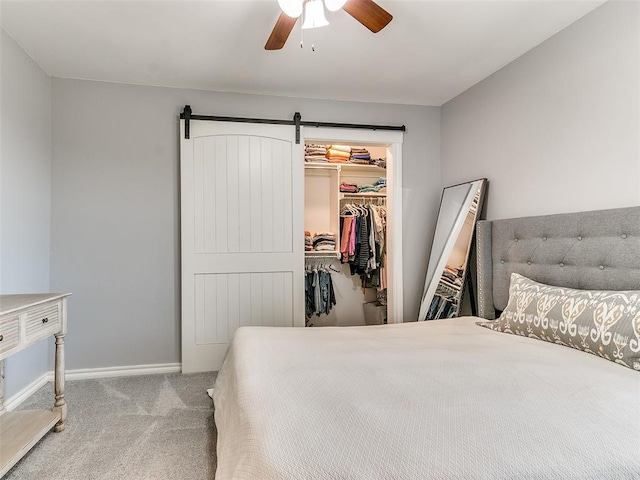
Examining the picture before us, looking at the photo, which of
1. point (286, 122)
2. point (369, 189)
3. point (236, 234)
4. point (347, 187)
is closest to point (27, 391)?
point (236, 234)

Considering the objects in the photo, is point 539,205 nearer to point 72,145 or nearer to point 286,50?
point 286,50

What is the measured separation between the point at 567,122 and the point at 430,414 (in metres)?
2.03

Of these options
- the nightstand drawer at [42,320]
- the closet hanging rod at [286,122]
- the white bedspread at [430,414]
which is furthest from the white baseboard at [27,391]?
the closet hanging rod at [286,122]

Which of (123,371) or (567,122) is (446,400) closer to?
(567,122)

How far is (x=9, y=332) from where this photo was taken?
68.6 inches

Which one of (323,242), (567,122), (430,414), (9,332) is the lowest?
(430,414)

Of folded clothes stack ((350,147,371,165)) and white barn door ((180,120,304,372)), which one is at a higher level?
folded clothes stack ((350,147,371,165))

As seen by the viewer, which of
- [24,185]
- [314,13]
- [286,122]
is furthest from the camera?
[286,122]

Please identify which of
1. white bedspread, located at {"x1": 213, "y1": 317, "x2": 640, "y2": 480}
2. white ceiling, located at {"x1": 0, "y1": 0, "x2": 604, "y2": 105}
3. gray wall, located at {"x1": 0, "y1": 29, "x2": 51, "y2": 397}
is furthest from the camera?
gray wall, located at {"x1": 0, "y1": 29, "x2": 51, "y2": 397}

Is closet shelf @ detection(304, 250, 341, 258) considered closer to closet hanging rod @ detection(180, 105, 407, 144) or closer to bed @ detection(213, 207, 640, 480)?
closet hanging rod @ detection(180, 105, 407, 144)

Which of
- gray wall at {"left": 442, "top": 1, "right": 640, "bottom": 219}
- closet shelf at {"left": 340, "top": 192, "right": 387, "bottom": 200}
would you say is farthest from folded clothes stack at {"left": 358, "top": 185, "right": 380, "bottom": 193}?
gray wall at {"left": 442, "top": 1, "right": 640, "bottom": 219}

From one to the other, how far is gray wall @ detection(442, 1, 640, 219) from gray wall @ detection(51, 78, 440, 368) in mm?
2041

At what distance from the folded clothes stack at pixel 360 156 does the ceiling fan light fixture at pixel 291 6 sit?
272 cm

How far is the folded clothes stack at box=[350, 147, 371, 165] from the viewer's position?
4410 millimetres
